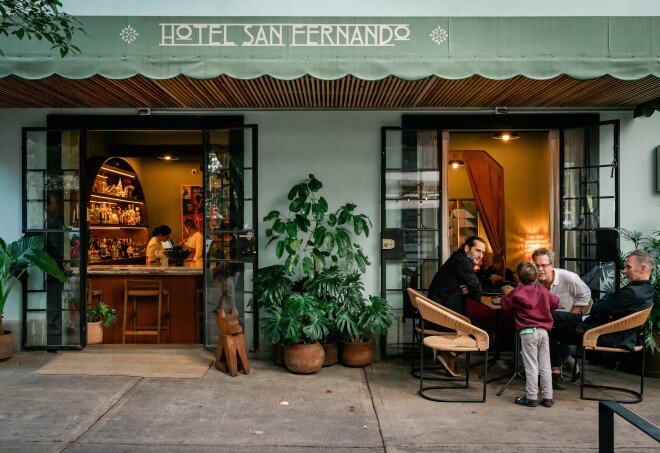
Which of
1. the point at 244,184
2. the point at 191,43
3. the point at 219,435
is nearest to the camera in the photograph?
the point at 219,435

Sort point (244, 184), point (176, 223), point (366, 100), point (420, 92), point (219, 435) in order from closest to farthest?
point (219, 435) < point (420, 92) < point (366, 100) < point (244, 184) < point (176, 223)

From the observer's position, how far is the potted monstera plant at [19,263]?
672 centimetres

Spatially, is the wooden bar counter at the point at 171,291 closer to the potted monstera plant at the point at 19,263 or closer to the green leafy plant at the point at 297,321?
the potted monstera plant at the point at 19,263

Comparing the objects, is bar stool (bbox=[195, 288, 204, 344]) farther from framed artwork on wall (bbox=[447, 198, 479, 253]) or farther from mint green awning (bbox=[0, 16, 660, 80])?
framed artwork on wall (bbox=[447, 198, 479, 253])

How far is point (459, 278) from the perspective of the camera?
246 inches

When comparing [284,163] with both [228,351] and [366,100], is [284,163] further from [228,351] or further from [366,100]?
[228,351]

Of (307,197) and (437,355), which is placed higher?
(307,197)

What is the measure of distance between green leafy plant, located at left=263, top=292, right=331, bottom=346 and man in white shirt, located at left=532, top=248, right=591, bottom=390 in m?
2.29

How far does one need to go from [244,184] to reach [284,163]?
1.78ft

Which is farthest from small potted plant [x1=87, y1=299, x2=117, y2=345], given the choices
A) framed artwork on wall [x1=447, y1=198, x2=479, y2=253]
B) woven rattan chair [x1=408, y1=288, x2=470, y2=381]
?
framed artwork on wall [x1=447, y1=198, x2=479, y2=253]

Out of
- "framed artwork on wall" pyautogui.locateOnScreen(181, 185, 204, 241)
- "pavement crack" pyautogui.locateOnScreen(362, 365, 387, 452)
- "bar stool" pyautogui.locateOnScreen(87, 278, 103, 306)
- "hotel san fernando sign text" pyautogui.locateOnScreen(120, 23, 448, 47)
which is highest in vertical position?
"hotel san fernando sign text" pyautogui.locateOnScreen(120, 23, 448, 47)

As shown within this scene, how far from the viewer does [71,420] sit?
16.4 feet

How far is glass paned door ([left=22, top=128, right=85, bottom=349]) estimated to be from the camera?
7301 millimetres

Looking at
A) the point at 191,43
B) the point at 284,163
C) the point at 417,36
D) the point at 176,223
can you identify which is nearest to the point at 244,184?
the point at 284,163
